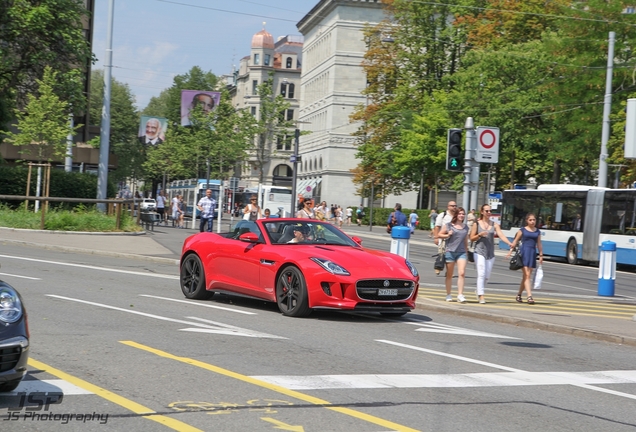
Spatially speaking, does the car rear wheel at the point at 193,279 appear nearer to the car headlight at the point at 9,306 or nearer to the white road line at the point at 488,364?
the white road line at the point at 488,364

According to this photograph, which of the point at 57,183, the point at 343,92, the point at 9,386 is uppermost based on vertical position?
the point at 343,92

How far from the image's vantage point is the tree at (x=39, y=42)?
4316 cm

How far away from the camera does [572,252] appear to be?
1542 inches

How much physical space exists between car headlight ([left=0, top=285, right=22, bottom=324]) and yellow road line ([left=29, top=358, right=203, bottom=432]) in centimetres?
91

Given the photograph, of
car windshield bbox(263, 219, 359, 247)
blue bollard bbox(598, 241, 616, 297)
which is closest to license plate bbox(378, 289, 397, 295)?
car windshield bbox(263, 219, 359, 247)

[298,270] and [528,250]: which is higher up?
[528,250]

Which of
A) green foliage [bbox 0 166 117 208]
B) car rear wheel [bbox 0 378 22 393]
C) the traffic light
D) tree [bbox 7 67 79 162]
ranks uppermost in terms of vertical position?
tree [bbox 7 67 79 162]

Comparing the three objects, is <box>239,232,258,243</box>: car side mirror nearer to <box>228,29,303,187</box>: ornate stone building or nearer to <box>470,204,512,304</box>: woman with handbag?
<box>470,204,512,304</box>: woman with handbag

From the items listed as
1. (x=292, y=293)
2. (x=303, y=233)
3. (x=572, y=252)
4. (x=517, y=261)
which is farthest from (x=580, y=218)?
(x=292, y=293)

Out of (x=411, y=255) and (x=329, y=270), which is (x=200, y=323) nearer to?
(x=329, y=270)

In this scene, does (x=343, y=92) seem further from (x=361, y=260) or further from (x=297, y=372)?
(x=297, y=372)

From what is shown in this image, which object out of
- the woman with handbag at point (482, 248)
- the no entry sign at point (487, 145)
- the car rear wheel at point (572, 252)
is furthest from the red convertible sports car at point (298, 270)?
the car rear wheel at point (572, 252)

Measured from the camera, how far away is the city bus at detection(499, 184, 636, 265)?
3628 cm

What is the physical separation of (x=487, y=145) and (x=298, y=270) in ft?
24.1
